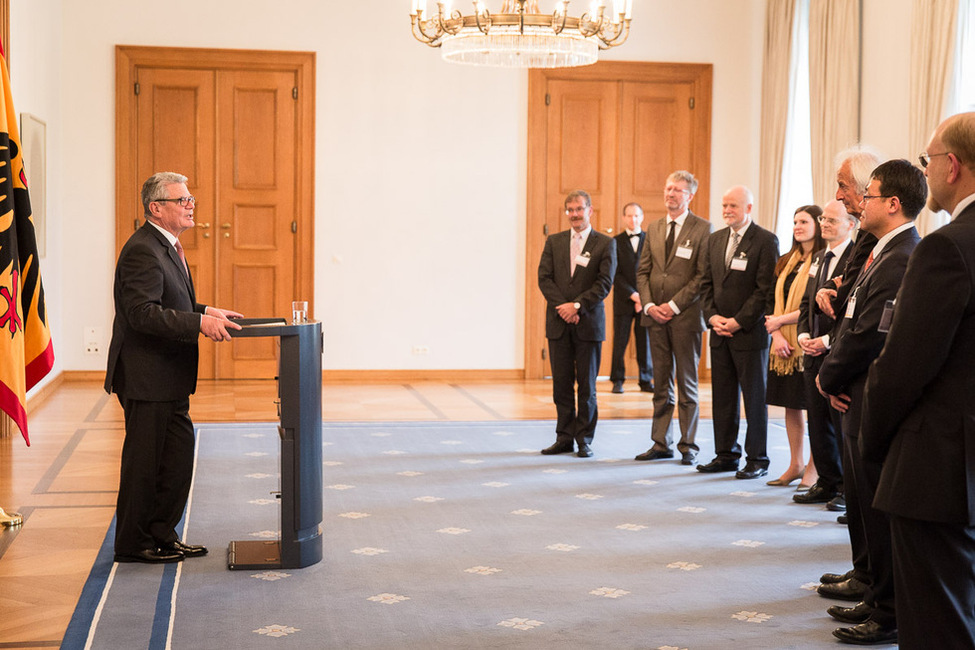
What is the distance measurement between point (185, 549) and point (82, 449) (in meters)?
2.70

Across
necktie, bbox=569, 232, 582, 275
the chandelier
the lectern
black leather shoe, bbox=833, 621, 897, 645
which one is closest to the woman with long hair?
necktie, bbox=569, 232, 582, 275

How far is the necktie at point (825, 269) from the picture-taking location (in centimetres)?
508

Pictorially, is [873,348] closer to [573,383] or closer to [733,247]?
[733,247]

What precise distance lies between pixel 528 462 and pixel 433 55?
17.8ft

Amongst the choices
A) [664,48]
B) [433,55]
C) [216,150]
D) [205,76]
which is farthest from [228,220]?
[664,48]

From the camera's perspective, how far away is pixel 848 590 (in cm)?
395

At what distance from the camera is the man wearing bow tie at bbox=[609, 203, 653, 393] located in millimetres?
10086

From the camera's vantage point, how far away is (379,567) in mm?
4332

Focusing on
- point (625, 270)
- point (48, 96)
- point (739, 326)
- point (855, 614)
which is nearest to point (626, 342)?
point (625, 270)

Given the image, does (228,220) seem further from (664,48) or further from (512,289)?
(664,48)

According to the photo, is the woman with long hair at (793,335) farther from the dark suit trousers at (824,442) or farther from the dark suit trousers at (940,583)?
the dark suit trousers at (940,583)

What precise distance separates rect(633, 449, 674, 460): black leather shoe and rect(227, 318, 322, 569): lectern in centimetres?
290

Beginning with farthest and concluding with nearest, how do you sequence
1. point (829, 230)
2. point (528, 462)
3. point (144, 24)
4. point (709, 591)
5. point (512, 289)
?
point (512, 289) < point (144, 24) < point (528, 462) < point (829, 230) < point (709, 591)

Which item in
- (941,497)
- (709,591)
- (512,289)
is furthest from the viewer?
(512,289)
